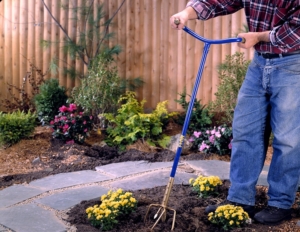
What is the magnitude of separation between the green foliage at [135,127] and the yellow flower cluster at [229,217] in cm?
265

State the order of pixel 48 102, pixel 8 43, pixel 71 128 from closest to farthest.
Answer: pixel 71 128
pixel 48 102
pixel 8 43

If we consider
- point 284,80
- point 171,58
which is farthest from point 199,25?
point 284,80

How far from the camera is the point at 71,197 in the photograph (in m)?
3.66

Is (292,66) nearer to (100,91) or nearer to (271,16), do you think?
(271,16)

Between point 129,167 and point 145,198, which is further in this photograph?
point 129,167

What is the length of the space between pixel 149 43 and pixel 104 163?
2928mm

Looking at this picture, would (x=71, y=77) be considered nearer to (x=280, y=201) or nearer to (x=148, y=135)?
(x=148, y=135)

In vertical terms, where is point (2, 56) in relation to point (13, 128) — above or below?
above

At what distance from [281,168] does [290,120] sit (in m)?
0.31

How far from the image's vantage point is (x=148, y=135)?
229 inches

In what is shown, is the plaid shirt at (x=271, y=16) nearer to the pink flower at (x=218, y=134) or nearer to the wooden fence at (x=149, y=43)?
the pink flower at (x=218, y=134)

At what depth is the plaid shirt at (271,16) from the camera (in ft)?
9.60

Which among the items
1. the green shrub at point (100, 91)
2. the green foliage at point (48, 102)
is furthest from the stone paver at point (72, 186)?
the green foliage at point (48, 102)

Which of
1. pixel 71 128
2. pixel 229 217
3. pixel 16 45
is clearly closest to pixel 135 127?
pixel 71 128
